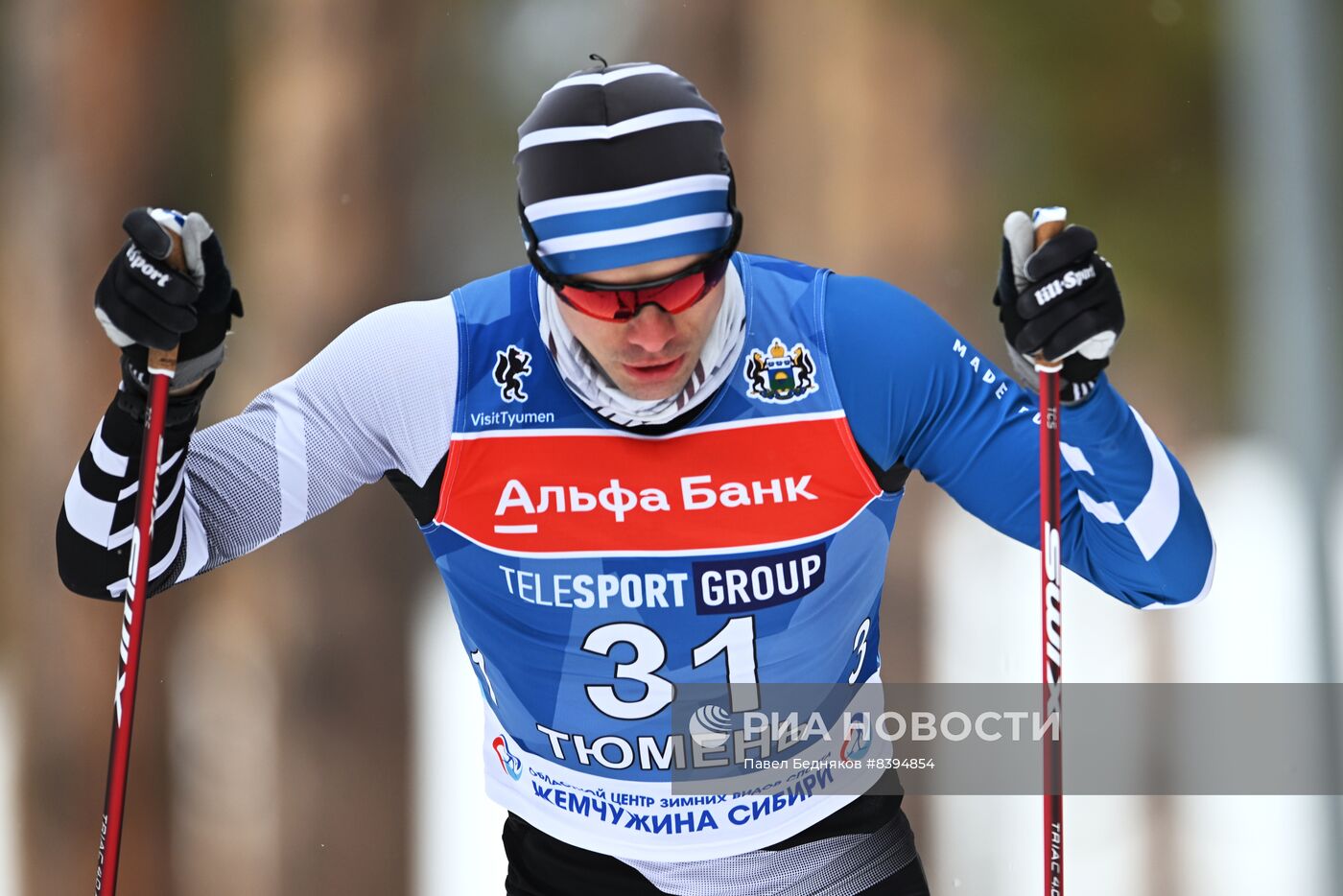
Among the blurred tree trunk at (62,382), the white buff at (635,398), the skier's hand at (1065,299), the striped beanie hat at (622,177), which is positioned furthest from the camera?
the blurred tree trunk at (62,382)

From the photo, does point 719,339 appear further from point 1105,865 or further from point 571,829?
point 1105,865

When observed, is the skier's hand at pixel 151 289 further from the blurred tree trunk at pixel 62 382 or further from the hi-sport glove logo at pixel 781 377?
the blurred tree trunk at pixel 62 382

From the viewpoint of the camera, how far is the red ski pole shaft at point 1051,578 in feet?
4.98

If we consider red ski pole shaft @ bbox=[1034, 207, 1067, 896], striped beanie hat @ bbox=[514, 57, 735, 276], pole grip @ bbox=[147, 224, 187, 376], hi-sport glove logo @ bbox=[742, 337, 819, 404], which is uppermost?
striped beanie hat @ bbox=[514, 57, 735, 276]

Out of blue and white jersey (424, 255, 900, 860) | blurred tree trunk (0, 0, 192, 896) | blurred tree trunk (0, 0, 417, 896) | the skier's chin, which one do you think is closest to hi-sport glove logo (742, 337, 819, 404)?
blue and white jersey (424, 255, 900, 860)

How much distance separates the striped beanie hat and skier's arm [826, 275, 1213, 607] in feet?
0.77

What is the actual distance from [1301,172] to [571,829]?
103 inches

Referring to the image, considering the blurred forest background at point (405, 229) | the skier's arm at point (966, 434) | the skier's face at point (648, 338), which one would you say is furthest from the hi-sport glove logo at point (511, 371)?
the blurred forest background at point (405, 229)

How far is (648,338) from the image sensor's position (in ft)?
5.22

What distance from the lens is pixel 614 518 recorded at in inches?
68.4

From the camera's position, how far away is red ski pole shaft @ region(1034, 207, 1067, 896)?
1.52 metres

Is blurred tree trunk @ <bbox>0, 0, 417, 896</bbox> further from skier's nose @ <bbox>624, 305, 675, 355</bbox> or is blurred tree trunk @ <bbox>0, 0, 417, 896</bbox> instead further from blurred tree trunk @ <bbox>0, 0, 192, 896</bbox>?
skier's nose @ <bbox>624, 305, 675, 355</bbox>

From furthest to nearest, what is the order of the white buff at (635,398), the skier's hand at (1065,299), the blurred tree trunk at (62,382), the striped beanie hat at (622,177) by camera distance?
the blurred tree trunk at (62,382), the white buff at (635,398), the striped beanie hat at (622,177), the skier's hand at (1065,299)

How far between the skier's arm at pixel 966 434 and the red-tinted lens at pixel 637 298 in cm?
23
